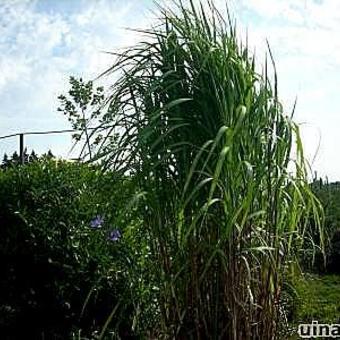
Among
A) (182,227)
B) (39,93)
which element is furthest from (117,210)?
(39,93)

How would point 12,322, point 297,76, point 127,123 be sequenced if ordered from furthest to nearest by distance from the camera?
point 12,322, point 297,76, point 127,123

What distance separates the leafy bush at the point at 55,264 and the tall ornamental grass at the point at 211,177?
1620 mm

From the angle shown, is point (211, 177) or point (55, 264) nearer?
point (211, 177)

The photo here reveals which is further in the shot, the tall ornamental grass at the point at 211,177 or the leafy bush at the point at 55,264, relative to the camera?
the leafy bush at the point at 55,264

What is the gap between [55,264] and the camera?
4.23 metres

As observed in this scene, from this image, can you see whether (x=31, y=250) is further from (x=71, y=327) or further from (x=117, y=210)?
(x=117, y=210)

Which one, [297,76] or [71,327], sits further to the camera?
[71,327]

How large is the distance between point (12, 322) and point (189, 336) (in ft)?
6.17

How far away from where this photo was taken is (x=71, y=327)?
4.27m

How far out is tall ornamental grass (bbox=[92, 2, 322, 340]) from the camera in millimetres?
2496

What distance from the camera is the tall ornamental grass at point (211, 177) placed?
250 centimetres

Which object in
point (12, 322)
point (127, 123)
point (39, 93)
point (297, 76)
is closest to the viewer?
point (127, 123)

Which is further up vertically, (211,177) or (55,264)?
(211,177)

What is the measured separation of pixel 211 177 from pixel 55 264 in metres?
2.02
